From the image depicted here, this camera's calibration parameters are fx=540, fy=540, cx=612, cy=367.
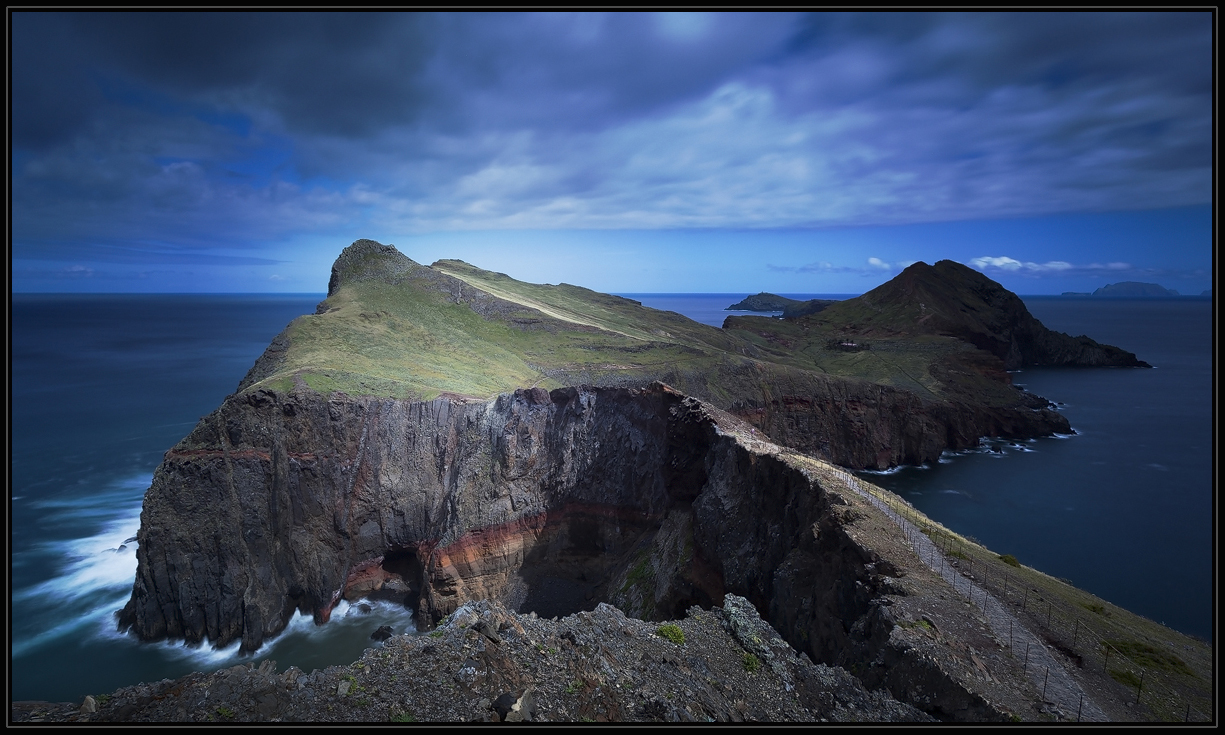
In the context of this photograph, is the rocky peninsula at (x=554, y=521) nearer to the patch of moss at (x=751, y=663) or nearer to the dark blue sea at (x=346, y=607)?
the patch of moss at (x=751, y=663)

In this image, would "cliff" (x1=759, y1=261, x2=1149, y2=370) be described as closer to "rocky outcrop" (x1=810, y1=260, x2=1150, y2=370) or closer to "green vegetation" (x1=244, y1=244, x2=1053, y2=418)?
"rocky outcrop" (x1=810, y1=260, x2=1150, y2=370)

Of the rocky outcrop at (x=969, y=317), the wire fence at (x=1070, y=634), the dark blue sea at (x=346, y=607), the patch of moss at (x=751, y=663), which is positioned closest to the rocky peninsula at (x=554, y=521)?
the patch of moss at (x=751, y=663)

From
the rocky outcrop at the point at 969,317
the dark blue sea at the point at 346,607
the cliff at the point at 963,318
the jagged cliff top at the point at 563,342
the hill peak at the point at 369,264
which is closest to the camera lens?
the dark blue sea at the point at 346,607

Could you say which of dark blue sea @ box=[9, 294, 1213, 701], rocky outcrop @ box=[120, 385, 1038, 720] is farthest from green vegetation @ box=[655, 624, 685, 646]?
dark blue sea @ box=[9, 294, 1213, 701]

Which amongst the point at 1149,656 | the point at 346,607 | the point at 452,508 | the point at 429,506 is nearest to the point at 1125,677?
the point at 1149,656

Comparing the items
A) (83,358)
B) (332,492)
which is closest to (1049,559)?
(332,492)

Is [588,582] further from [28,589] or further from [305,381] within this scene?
[28,589]
